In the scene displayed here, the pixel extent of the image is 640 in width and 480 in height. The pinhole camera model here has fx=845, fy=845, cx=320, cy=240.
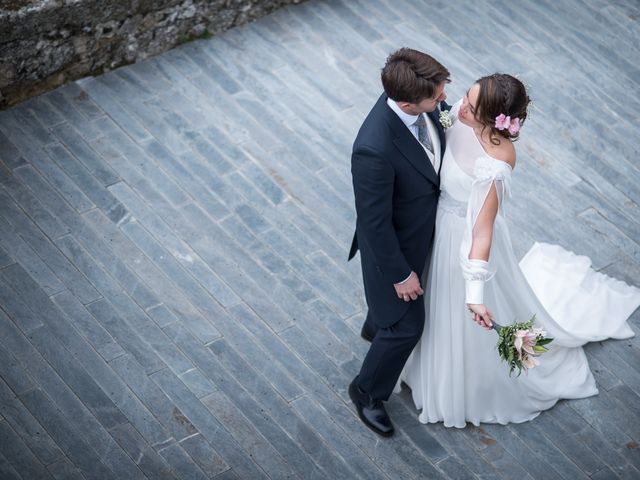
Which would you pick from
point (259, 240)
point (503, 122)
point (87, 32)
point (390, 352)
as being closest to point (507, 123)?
point (503, 122)

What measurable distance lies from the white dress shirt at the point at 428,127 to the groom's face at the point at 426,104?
0.03 metres

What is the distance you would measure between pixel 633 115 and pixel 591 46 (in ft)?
2.44

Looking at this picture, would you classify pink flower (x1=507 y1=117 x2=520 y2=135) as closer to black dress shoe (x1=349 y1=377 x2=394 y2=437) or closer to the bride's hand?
the bride's hand

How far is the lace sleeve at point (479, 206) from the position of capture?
3.40 metres

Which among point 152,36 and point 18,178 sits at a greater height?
point 152,36

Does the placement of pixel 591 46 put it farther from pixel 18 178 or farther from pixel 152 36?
pixel 18 178

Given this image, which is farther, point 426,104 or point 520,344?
point 520,344

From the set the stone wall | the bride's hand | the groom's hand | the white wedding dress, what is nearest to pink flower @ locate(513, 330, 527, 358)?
the bride's hand

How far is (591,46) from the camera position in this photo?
6.21m

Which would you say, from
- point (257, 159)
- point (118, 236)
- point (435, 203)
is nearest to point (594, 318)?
point (435, 203)

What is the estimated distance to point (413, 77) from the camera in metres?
3.25

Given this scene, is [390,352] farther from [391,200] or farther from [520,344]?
[391,200]

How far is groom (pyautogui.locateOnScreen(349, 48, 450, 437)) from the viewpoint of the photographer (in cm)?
330

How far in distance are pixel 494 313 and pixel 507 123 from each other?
986 millimetres
